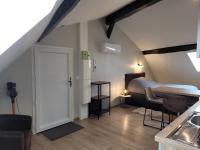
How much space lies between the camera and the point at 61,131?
11.2 ft

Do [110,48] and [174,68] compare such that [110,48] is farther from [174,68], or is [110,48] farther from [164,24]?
[174,68]

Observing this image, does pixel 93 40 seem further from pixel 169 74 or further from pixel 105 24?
pixel 169 74

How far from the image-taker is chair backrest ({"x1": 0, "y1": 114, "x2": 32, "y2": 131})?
204 cm

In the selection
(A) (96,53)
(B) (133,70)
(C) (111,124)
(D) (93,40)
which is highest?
(D) (93,40)

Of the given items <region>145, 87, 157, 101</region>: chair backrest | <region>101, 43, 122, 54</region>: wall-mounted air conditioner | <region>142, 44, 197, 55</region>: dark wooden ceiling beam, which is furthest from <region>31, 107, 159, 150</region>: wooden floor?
<region>142, 44, 197, 55</region>: dark wooden ceiling beam

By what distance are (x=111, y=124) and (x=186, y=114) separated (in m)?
2.44

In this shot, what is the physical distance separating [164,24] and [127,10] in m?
1.30

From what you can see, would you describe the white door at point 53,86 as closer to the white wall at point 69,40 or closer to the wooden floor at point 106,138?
the white wall at point 69,40

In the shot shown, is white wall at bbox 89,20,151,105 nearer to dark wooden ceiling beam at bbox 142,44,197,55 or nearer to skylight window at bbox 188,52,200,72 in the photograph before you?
dark wooden ceiling beam at bbox 142,44,197,55

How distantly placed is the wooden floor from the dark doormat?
120 mm

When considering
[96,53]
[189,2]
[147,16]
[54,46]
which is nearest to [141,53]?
[147,16]

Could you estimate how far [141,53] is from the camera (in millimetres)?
6586

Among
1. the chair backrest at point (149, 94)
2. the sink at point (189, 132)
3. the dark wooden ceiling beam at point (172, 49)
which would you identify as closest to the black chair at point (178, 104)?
the chair backrest at point (149, 94)

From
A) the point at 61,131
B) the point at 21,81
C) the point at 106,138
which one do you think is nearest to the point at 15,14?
the point at 21,81
